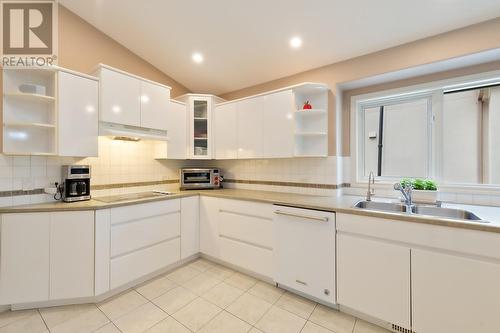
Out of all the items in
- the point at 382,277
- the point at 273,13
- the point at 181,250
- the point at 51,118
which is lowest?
the point at 181,250

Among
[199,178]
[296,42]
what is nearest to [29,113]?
[199,178]

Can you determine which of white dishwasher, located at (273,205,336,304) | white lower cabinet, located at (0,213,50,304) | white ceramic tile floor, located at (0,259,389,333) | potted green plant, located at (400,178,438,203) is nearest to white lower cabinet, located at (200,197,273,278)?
white dishwasher, located at (273,205,336,304)

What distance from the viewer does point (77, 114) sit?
199cm

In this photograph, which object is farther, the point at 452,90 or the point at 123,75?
the point at 123,75

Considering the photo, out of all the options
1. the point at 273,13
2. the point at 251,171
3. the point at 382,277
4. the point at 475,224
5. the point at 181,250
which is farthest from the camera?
the point at 251,171

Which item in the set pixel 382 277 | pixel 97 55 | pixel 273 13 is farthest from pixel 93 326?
pixel 273 13

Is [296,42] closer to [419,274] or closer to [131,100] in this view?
[131,100]

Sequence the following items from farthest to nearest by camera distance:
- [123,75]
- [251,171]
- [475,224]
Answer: [251,171]
[123,75]
[475,224]

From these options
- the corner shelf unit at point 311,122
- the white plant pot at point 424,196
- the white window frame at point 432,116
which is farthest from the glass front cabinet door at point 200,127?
the white plant pot at point 424,196

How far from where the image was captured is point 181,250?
2.53 metres

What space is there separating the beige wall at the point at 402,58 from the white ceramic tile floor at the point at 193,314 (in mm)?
1562

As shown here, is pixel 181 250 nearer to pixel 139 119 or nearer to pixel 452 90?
pixel 139 119

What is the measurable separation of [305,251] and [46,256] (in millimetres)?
2134

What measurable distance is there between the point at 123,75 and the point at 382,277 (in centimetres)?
290
